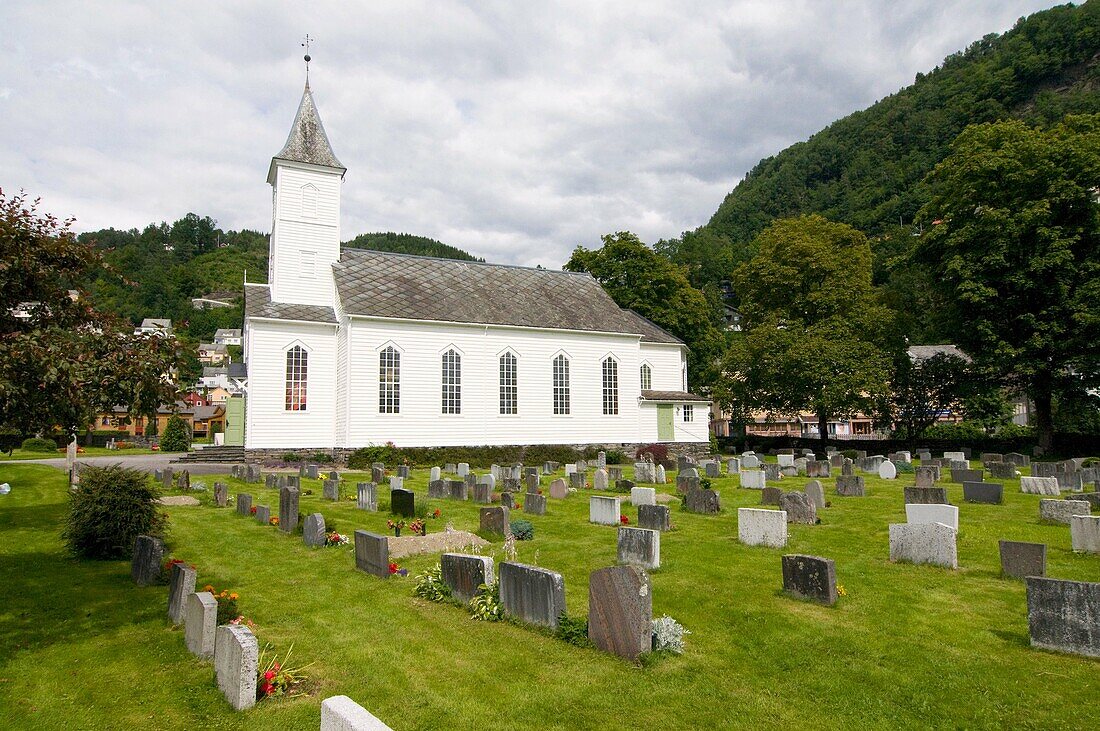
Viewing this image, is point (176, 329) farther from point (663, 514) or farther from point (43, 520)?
point (43, 520)

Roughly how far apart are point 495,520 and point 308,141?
2743 cm

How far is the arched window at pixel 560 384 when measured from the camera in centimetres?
3416

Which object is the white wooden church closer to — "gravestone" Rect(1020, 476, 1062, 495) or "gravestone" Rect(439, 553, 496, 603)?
"gravestone" Rect(1020, 476, 1062, 495)

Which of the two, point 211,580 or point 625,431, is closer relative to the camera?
point 211,580

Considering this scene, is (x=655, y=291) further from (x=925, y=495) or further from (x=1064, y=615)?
(x=1064, y=615)

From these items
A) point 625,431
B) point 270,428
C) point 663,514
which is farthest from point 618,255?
point 663,514

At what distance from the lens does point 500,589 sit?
27.0 feet

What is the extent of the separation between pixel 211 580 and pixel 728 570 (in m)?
7.69

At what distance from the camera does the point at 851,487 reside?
18188 millimetres

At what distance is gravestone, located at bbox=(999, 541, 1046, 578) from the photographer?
8930 mm

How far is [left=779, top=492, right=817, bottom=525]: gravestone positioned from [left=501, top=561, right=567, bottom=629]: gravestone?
7.84m

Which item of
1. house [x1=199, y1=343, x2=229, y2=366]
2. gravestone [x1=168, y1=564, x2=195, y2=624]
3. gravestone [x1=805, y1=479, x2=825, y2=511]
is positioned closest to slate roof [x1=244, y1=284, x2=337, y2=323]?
gravestone [x1=805, y1=479, x2=825, y2=511]

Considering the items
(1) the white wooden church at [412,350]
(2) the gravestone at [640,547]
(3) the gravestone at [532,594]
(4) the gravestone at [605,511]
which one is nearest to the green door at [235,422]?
(1) the white wooden church at [412,350]

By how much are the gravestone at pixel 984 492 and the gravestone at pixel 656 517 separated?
826cm
